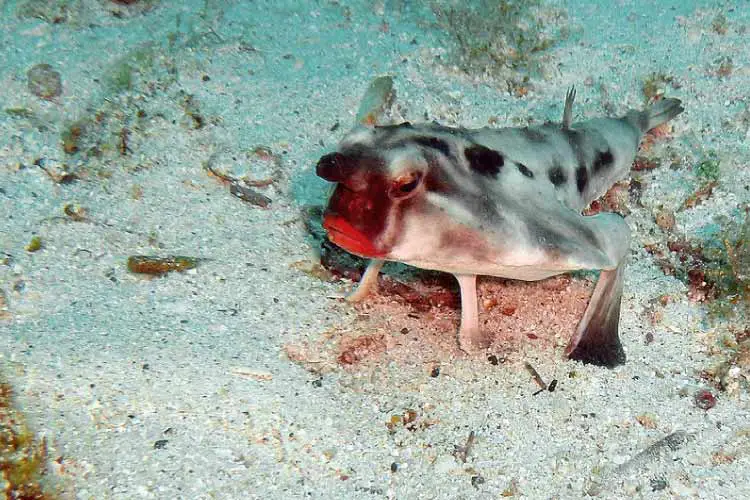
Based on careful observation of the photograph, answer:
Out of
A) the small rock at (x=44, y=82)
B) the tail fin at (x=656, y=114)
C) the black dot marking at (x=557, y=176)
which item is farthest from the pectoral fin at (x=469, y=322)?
the small rock at (x=44, y=82)

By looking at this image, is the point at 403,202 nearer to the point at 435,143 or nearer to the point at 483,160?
the point at 435,143

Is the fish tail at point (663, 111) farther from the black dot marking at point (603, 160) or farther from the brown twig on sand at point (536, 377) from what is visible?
the brown twig on sand at point (536, 377)

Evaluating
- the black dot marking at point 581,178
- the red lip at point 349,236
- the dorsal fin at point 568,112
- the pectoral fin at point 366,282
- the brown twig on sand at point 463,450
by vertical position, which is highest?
the dorsal fin at point 568,112

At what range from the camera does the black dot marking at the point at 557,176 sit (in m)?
3.66

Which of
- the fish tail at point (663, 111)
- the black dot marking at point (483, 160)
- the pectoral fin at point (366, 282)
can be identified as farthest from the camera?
the fish tail at point (663, 111)

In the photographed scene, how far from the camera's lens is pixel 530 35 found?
602 cm

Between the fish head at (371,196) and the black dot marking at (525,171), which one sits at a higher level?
the black dot marking at (525,171)

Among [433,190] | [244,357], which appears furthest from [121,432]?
[433,190]

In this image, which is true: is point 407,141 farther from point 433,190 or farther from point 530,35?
point 530,35

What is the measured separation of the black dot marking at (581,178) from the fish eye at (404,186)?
1.62 metres

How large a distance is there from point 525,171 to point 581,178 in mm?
807

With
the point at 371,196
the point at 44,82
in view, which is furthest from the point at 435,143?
the point at 44,82

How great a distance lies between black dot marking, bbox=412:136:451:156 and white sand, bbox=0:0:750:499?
1.17m

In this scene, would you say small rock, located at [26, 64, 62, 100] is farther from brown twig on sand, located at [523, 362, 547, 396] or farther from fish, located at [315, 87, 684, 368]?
brown twig on sand, located at [523, 362, 547, 396]
